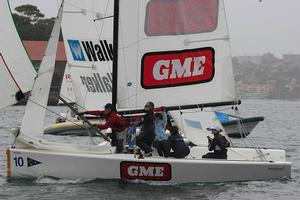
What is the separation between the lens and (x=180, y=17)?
1319 cm

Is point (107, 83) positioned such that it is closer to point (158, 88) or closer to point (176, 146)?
point (158, 88)

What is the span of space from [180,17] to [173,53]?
2.14ft

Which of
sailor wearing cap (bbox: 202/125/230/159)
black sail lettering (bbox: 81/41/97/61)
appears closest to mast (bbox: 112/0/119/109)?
sailor wearing cap (bbox: 202/125/230/159)

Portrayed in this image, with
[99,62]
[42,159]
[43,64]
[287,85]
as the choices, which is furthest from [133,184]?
[287,85]

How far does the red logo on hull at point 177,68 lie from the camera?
13102 mm

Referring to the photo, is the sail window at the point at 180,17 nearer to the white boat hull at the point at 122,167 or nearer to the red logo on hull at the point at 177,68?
the red logo on hull at the point at 177,68

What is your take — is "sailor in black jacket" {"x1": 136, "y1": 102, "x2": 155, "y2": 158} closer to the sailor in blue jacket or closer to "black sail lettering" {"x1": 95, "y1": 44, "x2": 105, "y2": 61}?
the sailor in blue jacket

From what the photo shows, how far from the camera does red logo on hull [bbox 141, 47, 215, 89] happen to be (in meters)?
13.1

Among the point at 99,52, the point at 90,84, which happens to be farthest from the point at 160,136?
the point at 90,84

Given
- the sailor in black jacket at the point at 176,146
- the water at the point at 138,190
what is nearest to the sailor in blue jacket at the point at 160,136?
the sailor in black jacket at the point at 176,146

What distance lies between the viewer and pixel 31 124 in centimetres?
1266

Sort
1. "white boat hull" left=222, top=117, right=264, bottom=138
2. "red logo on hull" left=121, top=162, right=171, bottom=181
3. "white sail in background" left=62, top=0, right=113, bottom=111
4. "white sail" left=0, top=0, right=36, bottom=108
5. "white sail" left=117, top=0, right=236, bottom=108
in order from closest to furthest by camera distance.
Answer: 1. "white sail" left=0, top=0, right=36, bottom=108
2. "red logo on hull" left=121, top=162, right=171, bottom=181
3. "white sail" left=117, top=0, right=236, bottom=108
4. "white sail in background" left=62, top=0, right=113, bottom=111
5. "white boat hull" left=222, top=117, right=264, bottom=138

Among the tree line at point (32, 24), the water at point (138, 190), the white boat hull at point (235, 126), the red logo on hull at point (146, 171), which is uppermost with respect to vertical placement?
the tree line at point (32, 24)

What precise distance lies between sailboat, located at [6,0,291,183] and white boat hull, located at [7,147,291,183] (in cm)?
2
